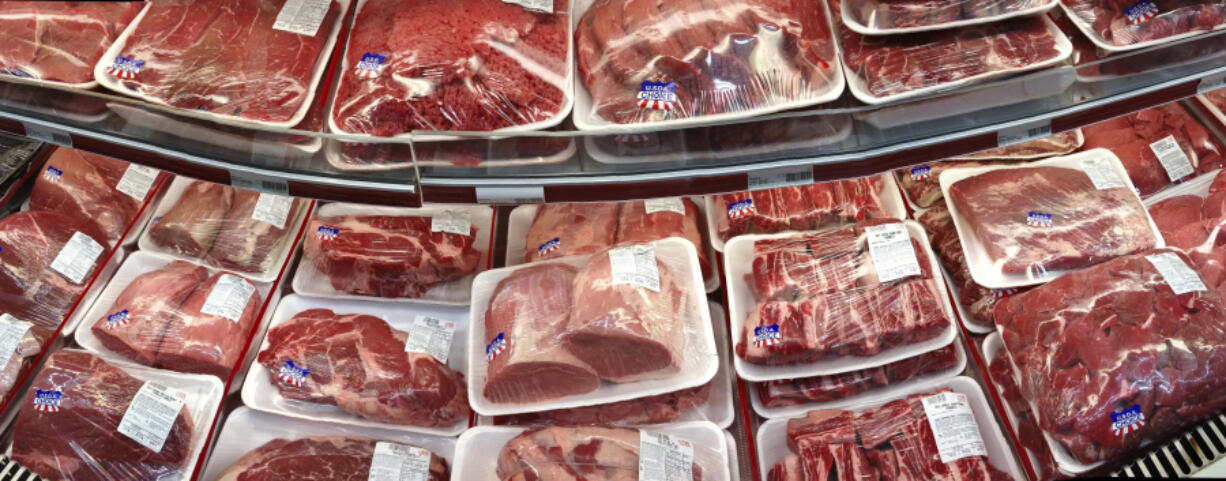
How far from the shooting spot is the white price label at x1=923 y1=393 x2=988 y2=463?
262 centimetres

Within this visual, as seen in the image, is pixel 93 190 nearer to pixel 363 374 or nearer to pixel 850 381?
pixel 363 374

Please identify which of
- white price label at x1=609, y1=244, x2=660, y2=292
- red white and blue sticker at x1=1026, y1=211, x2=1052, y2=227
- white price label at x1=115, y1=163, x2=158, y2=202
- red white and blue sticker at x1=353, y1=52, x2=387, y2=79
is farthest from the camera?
white price label at x1=115, y1=163, x2=158, y2=202

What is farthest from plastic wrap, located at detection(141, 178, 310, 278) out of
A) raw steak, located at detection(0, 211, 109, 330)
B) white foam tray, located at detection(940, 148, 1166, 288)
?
white foam tray, located at detection(940, 148, 1166, 288)

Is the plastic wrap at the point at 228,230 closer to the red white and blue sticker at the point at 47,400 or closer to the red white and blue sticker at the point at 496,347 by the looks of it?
the red white and blue sticker at the point at 47,400

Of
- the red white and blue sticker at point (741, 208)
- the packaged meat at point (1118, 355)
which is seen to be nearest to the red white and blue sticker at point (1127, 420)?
the packaged meat at point (1118, 355)

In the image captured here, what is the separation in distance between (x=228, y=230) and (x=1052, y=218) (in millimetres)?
2965

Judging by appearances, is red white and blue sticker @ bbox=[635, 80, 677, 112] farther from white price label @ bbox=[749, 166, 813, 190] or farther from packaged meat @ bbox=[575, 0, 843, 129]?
white price label @ bbox=[749, 166, 813, 190]

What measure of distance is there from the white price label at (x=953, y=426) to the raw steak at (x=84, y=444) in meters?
2.36

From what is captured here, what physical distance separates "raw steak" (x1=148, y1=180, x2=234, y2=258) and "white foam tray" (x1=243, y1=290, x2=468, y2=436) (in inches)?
16.1

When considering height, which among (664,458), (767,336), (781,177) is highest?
(781,177)

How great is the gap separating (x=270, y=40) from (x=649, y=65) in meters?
1.18

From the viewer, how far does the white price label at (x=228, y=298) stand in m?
3.02

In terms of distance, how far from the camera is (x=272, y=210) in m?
3.33

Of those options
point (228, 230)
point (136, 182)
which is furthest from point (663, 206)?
point (136, 182)
